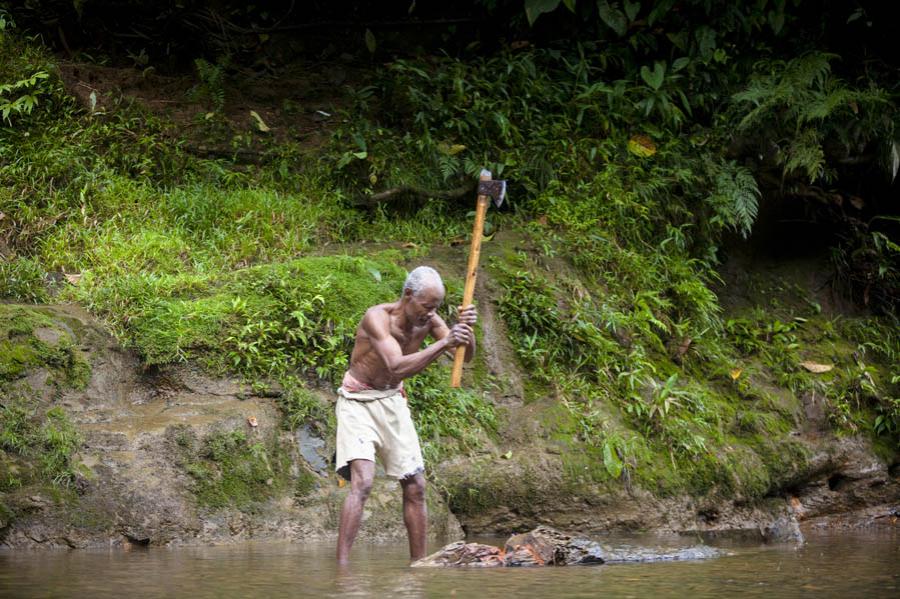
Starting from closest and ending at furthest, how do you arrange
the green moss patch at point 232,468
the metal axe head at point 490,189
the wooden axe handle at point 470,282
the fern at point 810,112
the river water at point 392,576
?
1. the river water at point 392,576
2. the wooden axe handle at point 470,282
3. the metal axe head at point 490,189
4. the green moss patch at point 232,468
5. the fern at point 810,112

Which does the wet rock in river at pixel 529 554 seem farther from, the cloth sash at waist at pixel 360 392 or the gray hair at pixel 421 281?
the gray hair at pixel 421 281

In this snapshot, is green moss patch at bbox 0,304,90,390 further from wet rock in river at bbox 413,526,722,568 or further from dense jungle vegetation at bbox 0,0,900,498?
wet rock in river at bbox 413,526,722,568

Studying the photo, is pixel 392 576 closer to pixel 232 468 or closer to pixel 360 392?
pixel 360 392

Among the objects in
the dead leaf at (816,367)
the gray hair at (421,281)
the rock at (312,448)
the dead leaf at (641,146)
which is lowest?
the rock at (312,448)

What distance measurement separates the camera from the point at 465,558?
5.58 m

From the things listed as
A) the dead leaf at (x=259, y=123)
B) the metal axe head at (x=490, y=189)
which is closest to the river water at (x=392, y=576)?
the metal axe head at (x=490, y=189)

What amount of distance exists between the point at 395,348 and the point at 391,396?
39cm

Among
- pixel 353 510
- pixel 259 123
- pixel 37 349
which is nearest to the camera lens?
pixel 353 510

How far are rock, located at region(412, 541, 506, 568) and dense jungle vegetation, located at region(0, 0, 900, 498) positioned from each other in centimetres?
219

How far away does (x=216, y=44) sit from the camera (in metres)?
11.9

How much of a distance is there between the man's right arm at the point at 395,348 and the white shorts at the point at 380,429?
25 cm

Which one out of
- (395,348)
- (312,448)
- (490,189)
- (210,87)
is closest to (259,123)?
(210,87)

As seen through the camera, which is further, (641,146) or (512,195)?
(641,146)

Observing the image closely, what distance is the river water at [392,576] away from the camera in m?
4.60
